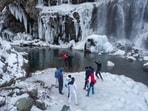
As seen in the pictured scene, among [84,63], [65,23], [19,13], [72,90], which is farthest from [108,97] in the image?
[19,13]

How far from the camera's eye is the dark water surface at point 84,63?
2937 cm

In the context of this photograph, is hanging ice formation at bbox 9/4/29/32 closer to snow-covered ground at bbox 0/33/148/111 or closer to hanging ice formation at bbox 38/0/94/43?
hanging ice formation at bbox 38/0/94/43

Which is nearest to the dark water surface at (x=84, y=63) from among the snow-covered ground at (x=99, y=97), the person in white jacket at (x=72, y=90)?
the snow-covered ground at (x=99, y=97)

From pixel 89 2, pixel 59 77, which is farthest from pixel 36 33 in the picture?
pixel 59 77

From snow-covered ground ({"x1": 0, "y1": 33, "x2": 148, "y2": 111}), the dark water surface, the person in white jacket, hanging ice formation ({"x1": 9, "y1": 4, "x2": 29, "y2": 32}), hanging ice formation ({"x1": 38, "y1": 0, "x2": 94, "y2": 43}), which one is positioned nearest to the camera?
snow-covered ground ({"x1": 0, "y1": 33, "x2": 148, "y2": 111})

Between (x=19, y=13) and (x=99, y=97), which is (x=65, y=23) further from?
(x=99, y=97)

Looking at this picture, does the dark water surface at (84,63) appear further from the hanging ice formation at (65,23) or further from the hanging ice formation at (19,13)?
the hanging ice formation at (19,13)

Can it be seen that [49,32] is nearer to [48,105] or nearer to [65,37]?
[65,37]

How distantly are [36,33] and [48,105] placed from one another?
35.8 meters

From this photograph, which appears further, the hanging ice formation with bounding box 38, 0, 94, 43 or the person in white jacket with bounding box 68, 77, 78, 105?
the hanging ice formation with bounding box 38, 0, 94, 43

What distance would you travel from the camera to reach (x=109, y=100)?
18.6 meters

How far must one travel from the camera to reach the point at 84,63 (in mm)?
33812

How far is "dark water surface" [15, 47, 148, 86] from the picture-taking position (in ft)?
96.4

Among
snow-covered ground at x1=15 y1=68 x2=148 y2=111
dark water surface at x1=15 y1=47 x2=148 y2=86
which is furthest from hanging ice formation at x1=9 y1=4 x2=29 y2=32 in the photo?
snow-covered ground at x1=15 y1=68 x2=148 y2=111
